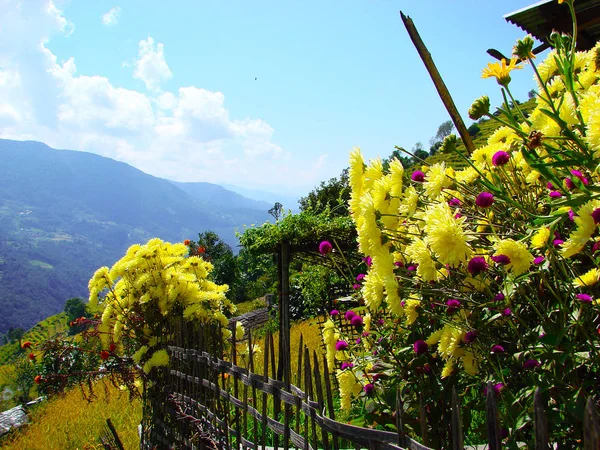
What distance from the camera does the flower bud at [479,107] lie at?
118 cm

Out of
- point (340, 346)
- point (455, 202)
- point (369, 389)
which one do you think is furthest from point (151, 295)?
point (455, 202)

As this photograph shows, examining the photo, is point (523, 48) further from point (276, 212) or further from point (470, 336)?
point (276, 212)

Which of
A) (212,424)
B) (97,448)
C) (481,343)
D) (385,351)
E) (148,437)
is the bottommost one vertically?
(97,448)

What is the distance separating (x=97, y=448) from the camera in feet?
13.8

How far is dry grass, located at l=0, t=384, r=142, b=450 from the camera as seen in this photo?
16.3ft

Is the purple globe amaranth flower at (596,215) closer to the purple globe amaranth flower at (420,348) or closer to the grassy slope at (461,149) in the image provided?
the purple globe amaranth flower at (420,348)

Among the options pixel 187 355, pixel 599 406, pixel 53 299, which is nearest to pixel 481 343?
pixel 599 406

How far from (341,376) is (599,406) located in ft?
2.68

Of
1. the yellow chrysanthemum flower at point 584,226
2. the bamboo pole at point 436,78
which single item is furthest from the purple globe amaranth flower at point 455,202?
the yellow chrysanthemum flower at point 584,226

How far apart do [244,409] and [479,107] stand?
1.47 m

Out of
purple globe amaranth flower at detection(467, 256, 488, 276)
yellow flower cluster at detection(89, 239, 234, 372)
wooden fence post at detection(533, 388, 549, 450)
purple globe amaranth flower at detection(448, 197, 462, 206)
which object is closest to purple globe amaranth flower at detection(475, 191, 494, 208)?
purple globe amaranth flower at detection(467, 256, 488, 276)

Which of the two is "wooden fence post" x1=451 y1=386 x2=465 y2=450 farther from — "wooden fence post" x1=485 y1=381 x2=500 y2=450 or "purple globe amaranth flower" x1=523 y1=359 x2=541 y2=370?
"purple globe amaranth flower" x1=523 y1=359 x2=541 y2=370

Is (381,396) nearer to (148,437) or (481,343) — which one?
(481,343)

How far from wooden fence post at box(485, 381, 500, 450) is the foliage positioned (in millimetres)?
200
